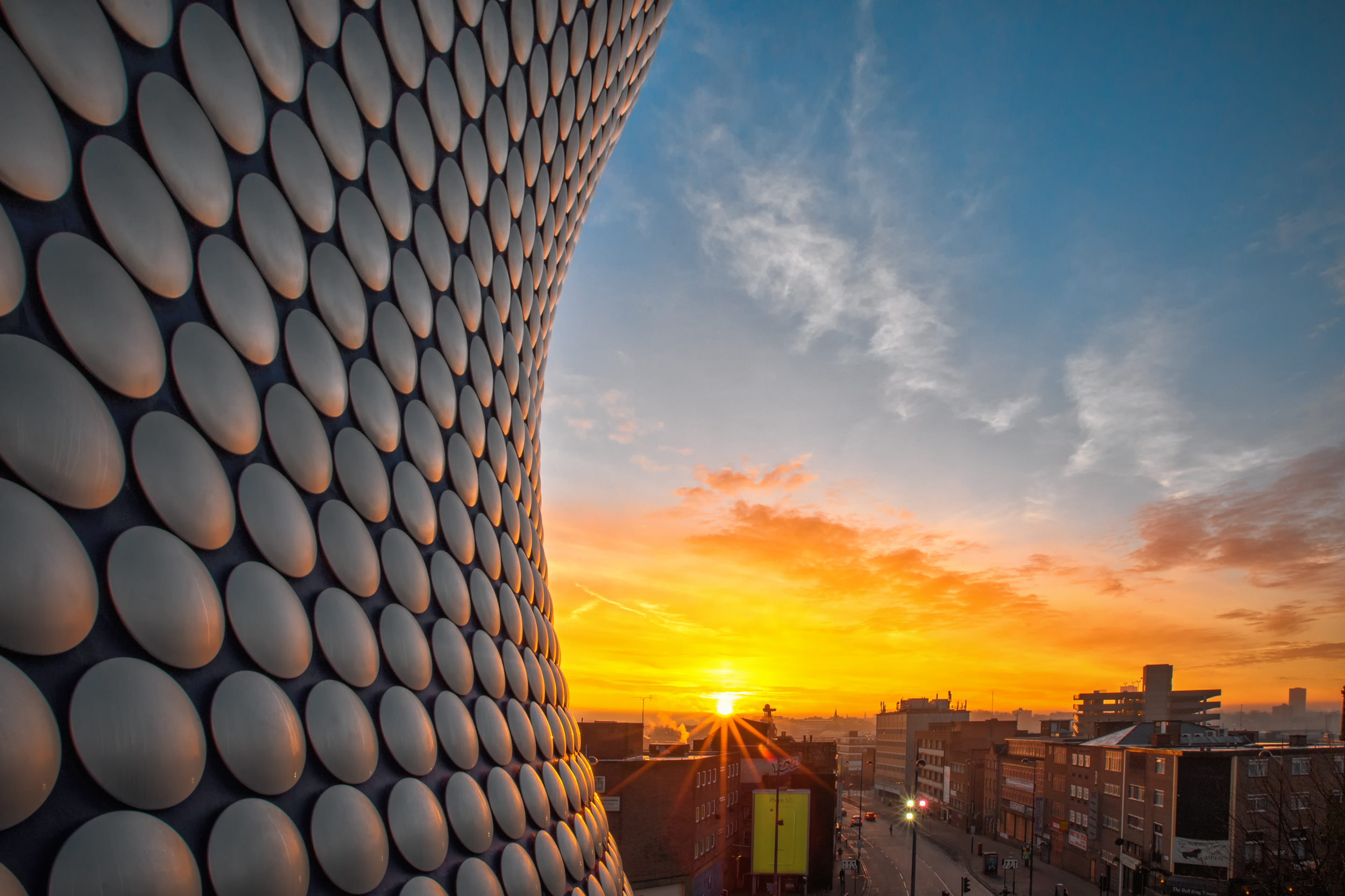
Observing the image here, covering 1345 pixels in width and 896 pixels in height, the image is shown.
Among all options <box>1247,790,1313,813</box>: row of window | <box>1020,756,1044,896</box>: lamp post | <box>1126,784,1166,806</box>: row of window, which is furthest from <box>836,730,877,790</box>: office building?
<box>1247,790,1313,813</box>: row of window

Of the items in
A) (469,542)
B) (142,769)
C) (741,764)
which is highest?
(469,542)

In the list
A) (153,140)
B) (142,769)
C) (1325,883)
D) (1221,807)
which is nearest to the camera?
(142,769)

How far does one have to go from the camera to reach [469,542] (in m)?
9.21

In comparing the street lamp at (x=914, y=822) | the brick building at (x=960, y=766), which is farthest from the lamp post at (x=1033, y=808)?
the street lamp at (x=914, y=822)

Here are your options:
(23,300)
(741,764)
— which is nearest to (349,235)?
(23,300)

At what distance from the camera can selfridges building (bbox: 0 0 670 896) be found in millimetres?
3684

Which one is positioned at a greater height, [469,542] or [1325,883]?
[469,542]

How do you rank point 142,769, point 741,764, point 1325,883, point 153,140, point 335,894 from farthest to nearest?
point 741,764
point 1325,883
point 335,894
point 153,140
point 142,769

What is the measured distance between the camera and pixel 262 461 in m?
5.50

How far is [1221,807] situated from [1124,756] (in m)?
7.59

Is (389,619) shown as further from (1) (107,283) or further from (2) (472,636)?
(1) (107,283)

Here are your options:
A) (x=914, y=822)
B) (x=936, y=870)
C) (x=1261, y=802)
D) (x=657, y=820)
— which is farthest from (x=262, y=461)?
(x=936, y=870)

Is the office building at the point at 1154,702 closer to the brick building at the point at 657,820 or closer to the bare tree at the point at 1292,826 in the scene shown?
the bare tree at the point at 1292,826

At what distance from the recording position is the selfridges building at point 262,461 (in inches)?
145
